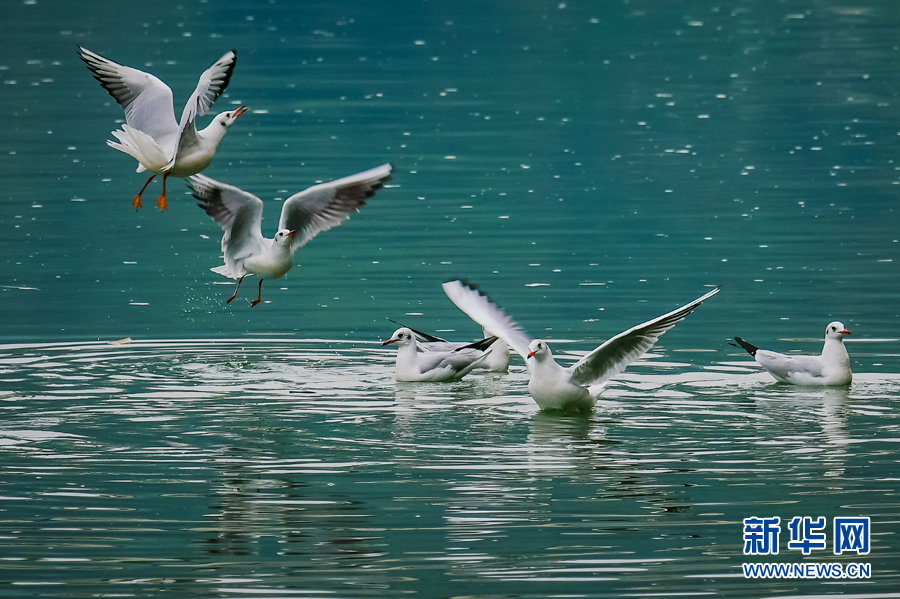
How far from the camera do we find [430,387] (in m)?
15.9

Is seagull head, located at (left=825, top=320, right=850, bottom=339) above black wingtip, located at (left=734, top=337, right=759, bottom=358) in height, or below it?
above

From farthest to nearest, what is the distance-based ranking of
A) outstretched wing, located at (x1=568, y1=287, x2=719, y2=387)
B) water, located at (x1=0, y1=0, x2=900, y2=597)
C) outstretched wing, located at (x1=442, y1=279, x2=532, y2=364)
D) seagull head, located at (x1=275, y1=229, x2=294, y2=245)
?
seagull head, located at (x1=275, y1=229, x2=294, y2=245)
outstretched wing, located at (x1=442, y1=279, x2=532, y2=364)
outstretched wing, located at (x1=568, y1=287, x2=719, y2=387)
water, located at (x1=0, y1=0, x2=900, y2=597)

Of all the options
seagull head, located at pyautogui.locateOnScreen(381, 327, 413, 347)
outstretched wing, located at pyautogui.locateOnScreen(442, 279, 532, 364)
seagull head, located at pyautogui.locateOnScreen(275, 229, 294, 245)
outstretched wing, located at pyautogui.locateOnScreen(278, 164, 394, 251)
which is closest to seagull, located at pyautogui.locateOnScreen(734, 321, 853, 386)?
outstretched wing, located at pyautogui.locateOnScreen(442, 279, 532, 364)

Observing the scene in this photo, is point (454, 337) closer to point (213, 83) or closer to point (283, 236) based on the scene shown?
point (283, 236)

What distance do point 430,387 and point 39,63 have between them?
3701cm

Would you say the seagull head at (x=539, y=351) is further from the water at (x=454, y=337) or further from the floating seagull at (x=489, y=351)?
the floating seagull at (x=489, y=351)

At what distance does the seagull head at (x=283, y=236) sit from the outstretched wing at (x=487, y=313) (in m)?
1.73

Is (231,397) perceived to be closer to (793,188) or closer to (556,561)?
(556,561)

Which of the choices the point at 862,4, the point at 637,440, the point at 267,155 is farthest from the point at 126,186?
the point at 862,4

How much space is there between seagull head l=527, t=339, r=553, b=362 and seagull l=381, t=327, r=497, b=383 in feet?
5.54

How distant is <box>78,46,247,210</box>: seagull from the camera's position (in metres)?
15.3

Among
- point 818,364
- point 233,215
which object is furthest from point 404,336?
point 818,364

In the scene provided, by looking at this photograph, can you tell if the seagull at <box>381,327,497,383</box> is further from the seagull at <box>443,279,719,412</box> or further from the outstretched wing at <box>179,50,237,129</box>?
the outstretched wing at <box>179,50,237,129</box>

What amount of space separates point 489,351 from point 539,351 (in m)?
2.25
